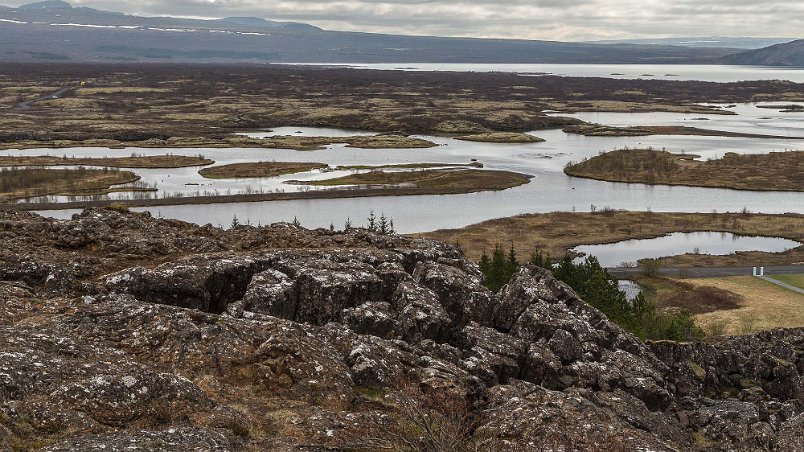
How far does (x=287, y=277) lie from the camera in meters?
29.6

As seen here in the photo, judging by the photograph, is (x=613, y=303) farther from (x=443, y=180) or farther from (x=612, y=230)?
(x=443, y=180)

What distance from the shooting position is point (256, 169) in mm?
149125

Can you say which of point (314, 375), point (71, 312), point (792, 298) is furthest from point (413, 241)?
point (792, 298)

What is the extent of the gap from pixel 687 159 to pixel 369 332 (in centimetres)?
15515

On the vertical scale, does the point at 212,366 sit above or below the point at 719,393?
above

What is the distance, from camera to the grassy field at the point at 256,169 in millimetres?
143000

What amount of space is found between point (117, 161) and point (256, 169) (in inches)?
1267

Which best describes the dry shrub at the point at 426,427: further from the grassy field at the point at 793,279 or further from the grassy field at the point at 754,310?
the grassy field at the point at 793,279

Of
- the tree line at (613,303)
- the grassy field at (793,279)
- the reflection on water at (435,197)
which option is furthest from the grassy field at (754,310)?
the reflection on water at (435,197)

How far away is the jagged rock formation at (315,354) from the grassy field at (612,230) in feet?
187

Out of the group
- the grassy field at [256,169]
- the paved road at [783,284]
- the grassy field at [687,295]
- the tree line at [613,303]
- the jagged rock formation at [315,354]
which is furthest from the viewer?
the grassy field at [256,169]

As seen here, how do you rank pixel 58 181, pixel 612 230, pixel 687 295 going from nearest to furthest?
pixel 687 295 → pixel 612 230 → pixel 58 181

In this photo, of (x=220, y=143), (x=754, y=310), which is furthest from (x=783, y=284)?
(x=220, y=143)

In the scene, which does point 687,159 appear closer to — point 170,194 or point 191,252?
point 170,194
